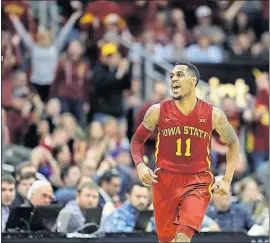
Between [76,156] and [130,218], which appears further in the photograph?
[76,156]

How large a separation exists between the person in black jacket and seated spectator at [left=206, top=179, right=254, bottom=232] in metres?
5.43

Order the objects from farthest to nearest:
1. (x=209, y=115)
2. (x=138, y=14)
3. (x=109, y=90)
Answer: (x=138, y=14) < (x=109, y=90) < (x=209, y=115)

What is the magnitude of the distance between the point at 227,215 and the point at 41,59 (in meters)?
6.30

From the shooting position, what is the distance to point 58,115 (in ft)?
68.2

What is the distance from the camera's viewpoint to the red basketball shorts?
1269cm

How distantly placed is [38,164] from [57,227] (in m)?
3.02

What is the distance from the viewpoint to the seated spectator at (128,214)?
15484 mm

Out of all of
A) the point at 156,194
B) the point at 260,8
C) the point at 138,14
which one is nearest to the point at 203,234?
the point at 156,194

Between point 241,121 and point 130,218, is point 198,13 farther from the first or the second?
point 130,218

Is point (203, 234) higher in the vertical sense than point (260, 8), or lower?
lower

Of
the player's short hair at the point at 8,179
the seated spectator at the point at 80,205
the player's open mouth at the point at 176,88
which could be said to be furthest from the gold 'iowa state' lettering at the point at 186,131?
the player's short hair at the point at 8,179

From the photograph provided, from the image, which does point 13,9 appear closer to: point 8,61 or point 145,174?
point 8,61

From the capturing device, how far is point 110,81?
70.1ft

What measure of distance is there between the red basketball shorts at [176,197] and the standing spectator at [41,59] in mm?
8762
